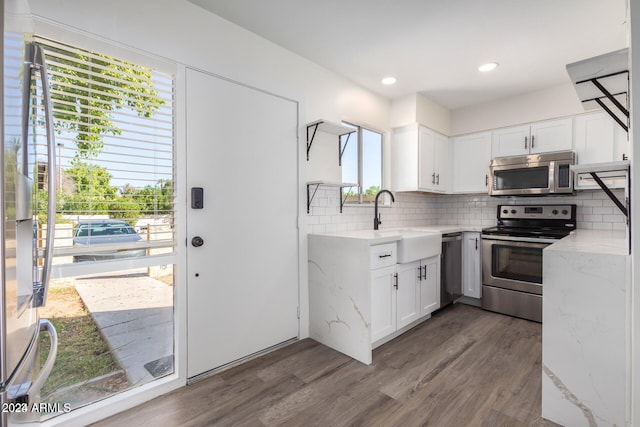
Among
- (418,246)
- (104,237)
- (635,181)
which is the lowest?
(418,246)

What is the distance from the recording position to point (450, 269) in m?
3.40

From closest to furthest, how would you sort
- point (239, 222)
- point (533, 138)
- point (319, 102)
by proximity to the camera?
point (239, 222) → point (319, 102) → point (533, 138)

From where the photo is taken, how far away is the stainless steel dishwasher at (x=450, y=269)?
328cm

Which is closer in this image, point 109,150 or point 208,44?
point 109,150

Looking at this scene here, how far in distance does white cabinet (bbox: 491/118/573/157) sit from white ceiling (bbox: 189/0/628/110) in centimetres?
49

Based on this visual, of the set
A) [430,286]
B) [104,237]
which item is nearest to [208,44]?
[104,237]

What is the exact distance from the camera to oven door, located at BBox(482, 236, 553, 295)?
3.04 m

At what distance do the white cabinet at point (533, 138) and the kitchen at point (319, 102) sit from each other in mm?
96

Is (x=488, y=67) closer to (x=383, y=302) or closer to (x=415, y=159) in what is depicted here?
(x=415, y=159)

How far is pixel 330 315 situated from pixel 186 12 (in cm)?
245

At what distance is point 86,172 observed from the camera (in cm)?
160

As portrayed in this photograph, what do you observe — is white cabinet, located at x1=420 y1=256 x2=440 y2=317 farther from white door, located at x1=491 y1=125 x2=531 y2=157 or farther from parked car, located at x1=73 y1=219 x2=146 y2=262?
parked car, located at x1=73 y1=219 x2=146 y2=262

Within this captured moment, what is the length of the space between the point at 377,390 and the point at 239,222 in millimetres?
1474

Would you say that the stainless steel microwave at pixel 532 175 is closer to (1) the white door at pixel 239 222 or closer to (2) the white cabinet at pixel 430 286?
(2) the white cabinet at pixel 430 286
